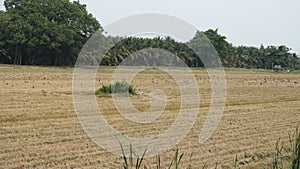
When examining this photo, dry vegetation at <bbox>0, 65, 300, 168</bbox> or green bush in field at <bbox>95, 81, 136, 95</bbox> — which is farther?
green bush in field at <bbox>95, 81, 136, 95</bbox>

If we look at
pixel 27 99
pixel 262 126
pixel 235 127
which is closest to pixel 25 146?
pixel 235 127

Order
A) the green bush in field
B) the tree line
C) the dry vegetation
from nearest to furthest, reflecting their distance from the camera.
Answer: the dry vegetation, the green bush in field, the tree line

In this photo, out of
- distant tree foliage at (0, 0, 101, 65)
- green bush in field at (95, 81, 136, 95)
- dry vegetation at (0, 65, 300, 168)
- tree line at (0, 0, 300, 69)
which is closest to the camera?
dry vegetation at (0, 65, 300, 168)

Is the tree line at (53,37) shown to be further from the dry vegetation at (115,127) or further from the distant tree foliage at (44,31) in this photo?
the dry vegetation at (115,127)

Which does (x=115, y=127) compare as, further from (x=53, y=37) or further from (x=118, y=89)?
(x=53, y=37)

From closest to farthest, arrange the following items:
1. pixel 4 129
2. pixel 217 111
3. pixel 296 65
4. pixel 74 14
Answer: pixel 4 129 → pixel 217 111 → pixel 74 14 → pixel 296 65

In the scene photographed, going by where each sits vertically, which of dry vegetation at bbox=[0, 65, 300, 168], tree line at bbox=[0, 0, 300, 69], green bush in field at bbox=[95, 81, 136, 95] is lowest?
dry vegetation at bbox=[0, 65, 300, 168]

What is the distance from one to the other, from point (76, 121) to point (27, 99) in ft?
12.0

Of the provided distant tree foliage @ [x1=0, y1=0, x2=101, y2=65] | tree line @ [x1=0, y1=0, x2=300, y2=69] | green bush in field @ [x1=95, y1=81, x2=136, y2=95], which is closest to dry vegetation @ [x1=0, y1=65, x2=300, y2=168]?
green bush in field @ [x1=95, y1=81, x2=136, y2=95]

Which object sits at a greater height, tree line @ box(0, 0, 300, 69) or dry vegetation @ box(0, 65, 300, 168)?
tree line @ box(0, 0, 300, 69)

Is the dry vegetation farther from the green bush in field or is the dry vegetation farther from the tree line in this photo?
the tree line

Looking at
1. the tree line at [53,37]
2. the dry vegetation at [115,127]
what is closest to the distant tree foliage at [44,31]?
the tree line at [53,37]

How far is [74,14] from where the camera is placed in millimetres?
31031

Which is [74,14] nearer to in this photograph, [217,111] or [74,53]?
[74,53]
